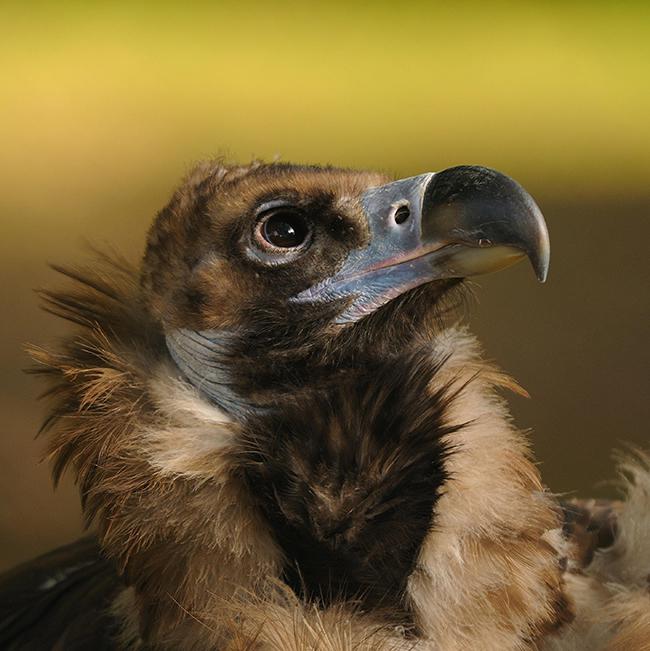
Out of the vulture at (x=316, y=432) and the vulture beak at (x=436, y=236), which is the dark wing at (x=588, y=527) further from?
the vulture beak at (x=436, y=236)

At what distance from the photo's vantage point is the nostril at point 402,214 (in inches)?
42.2

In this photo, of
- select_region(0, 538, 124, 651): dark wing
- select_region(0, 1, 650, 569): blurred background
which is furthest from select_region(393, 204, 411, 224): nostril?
select_region(0, 1, 650, 569): blurred background

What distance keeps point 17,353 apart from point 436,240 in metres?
1.99

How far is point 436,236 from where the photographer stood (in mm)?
1027

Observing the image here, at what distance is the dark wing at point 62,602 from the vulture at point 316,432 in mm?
77

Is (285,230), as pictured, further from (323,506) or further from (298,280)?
(323,506)

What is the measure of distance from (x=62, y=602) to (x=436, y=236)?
2.58ft

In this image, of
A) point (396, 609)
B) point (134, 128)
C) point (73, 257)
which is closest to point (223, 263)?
point (396, 609)

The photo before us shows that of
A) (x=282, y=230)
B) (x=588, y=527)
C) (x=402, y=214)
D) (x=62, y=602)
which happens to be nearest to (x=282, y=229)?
(x=282, y=230)

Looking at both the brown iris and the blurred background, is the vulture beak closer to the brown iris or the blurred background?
the brown iris

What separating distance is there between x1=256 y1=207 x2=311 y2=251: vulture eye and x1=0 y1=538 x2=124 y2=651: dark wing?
16.5 inches

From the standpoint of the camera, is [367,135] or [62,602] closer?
[62,602]

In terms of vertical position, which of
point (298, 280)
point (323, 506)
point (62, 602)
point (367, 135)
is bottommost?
point (62, 602)

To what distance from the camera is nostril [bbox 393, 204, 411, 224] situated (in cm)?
107
